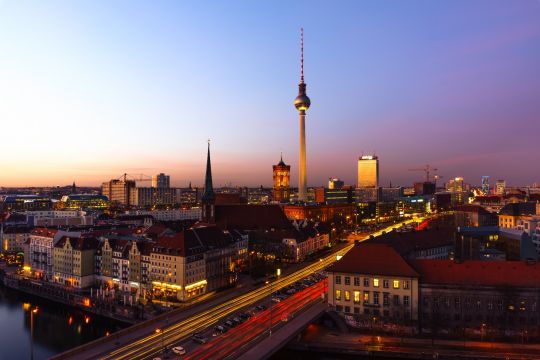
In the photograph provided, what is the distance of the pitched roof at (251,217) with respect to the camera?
315ft

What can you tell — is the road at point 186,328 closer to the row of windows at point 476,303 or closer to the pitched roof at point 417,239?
the pitched roof at point 417,239

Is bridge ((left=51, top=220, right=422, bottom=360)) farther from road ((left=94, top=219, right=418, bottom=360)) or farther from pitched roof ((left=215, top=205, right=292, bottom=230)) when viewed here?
pitched roof ((left=215, top=205, right=292, bottom=230))

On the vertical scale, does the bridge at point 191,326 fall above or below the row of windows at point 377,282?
below

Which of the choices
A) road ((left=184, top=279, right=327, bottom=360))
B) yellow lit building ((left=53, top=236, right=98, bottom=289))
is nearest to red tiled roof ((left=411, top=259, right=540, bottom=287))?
road ((left=184, top=279, right=327, bottom=360))

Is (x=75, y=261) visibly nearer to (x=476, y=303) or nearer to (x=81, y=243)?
(x=81, y=243)

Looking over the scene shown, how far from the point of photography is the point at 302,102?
182875mm

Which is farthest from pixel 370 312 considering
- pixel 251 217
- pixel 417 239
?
pixel 251 217

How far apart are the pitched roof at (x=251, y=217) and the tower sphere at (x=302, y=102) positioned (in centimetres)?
9218

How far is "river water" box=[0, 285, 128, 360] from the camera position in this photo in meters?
47.4

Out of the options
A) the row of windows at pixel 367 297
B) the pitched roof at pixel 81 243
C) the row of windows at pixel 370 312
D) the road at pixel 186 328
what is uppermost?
the pitched roof at pixel 81 243

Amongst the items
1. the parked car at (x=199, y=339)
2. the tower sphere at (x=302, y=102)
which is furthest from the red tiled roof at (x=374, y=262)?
the tower sphere at (x=302, y=102)

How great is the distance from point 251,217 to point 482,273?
198 feet

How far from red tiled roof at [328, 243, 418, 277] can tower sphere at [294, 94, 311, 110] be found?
140272 mm

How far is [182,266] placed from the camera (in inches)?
2238
